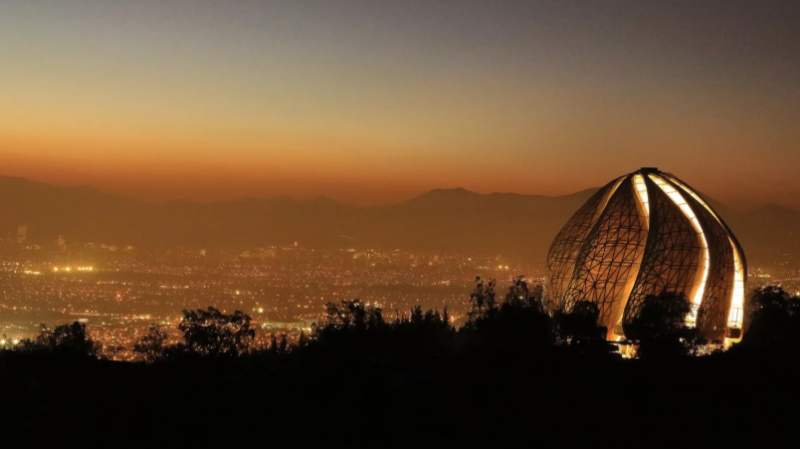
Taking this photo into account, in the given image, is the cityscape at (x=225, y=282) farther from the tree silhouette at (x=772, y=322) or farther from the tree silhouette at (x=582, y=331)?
the tree silhouette at (x=582, y=331)

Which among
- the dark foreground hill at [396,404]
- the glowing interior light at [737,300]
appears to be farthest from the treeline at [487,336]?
the dark foreground hill at [396,404]

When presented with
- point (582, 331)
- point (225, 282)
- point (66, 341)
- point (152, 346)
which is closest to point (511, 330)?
point (582, 331)

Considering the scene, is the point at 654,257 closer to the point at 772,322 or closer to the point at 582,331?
the point at 772,322

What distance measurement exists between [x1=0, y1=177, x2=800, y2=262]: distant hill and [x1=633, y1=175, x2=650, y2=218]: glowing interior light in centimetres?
5225

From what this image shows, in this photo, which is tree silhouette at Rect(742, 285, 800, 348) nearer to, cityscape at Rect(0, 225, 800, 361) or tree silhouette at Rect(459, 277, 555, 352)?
tree silhouette at Rect(459, 277, 555, 352)

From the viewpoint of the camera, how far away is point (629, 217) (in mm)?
21766

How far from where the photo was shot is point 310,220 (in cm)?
10831

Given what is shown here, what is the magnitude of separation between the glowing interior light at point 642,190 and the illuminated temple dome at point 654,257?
1.2 inches

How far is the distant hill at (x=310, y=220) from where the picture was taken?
283 ft

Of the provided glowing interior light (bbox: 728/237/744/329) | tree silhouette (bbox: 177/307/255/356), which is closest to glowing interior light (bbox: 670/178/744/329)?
glowing interior light (bbox: 728/237/744/329)

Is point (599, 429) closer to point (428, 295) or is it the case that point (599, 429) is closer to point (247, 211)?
point (428, 295)

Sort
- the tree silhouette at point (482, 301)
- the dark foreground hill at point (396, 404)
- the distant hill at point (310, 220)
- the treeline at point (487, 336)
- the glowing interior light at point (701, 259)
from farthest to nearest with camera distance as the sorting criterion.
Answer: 1. the distant hill at point (310, 220)
2. the tree silhouette at point (482, 301)
3. the glowing interior light at point (701, 259)
4. the treeline at point (487, 336)
5. the dark foreground hill at point (396, 404)

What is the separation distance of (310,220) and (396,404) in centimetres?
9749

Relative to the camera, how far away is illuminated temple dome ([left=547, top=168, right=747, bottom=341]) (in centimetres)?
2053
